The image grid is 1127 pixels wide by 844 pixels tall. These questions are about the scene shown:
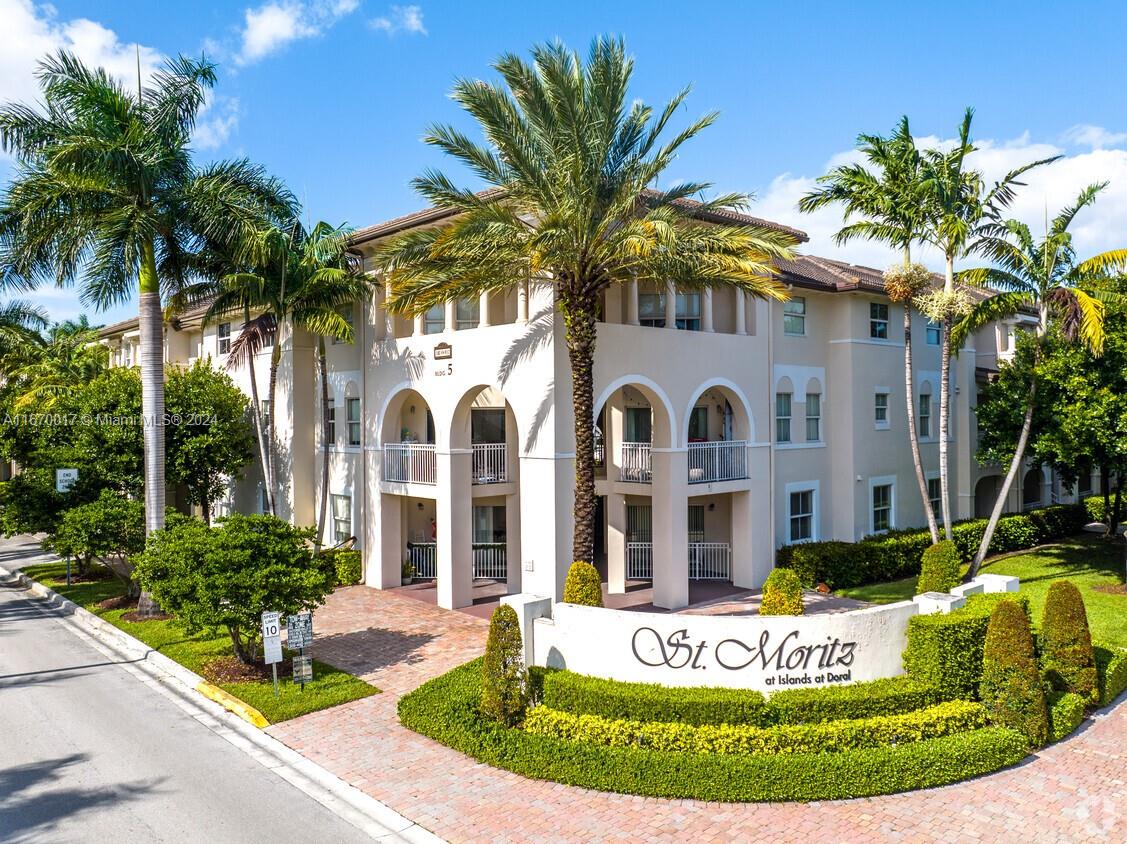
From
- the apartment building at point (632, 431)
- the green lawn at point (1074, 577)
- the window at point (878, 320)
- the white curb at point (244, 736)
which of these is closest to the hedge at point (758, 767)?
the white curb at point (244, 736)

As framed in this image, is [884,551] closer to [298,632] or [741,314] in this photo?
[741,314]

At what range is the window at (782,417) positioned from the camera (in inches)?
1000

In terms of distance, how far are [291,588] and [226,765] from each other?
364cm

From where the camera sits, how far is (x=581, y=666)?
13.0 m

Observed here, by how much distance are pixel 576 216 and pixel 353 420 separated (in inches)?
520

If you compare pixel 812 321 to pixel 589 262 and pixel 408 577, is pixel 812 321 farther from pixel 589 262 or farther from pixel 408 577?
pixel 408 577

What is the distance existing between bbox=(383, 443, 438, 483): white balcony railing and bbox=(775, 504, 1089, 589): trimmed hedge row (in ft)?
35.0

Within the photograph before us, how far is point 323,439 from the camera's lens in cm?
2689

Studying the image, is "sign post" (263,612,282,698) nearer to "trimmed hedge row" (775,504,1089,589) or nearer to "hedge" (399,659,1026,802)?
"hedge" (399,659,1026,802)

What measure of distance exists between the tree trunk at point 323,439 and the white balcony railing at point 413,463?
3.20 meters

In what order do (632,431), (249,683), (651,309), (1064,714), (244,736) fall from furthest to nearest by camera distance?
(632,431) < (651,309) < (249,683) < (244,736) < (1064,714)

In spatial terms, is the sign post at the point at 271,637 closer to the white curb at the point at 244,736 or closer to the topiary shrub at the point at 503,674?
the white curb at the point at 244,736

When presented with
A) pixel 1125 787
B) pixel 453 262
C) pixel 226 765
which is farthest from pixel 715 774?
pixel 453 262

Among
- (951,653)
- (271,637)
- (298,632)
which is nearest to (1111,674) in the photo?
(951,653)
